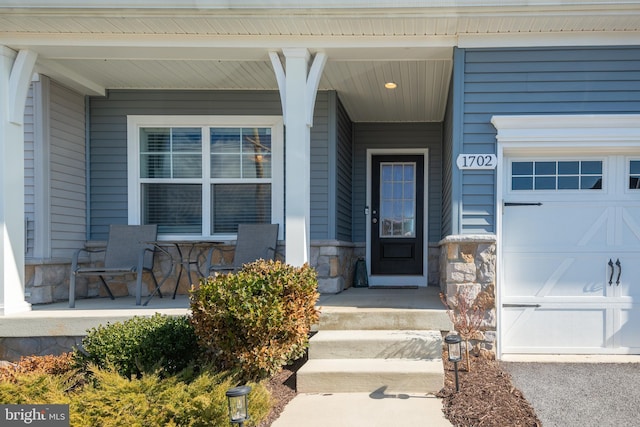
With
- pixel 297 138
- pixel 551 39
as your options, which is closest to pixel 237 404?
pixel 297 138

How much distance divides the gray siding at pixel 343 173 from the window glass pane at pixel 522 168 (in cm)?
201

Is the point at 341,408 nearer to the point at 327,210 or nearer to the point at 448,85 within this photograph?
the point at 327,210

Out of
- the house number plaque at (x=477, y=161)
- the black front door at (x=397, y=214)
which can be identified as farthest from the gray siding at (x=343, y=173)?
the house number plaque at (x=477, y=161)

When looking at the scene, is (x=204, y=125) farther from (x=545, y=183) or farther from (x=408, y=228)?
(x=545, y=183)

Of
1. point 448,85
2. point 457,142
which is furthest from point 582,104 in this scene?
point 448,85

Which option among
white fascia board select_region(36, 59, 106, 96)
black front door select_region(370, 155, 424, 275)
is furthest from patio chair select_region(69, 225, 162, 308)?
black front door select_region(370, 155, 424, 275)

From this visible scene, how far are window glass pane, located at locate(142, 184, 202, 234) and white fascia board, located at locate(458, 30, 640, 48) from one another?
3418 mm

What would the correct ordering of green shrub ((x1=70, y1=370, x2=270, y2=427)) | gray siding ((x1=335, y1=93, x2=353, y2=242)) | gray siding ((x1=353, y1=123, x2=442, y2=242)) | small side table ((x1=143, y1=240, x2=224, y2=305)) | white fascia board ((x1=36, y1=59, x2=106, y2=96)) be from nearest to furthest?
1. green shrub ((x1=70, y1=370, x2=270, y2=427))
2. white fascia board ((x1=36, y1=59, x2=106, y2=96))
3. small side table ((x1=143, y1=240, x2=224, y2=305))
4. gray siding ((x1=335, y1=93, x2=353, y2=242))
5. gray siding ((x1=353, y1=123, x2=442, y2=242))

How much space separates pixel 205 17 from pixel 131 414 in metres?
3.06

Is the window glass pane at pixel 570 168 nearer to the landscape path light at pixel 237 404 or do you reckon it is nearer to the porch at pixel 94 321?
the porch at pixel 94 321

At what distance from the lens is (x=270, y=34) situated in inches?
172

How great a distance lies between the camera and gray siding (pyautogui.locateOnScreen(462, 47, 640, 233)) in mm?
4344

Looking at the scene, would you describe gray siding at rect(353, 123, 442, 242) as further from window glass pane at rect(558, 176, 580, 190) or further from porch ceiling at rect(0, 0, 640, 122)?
window glass pane at rect(558, 176, 580, 190)

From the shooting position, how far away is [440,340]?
383cm
